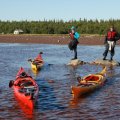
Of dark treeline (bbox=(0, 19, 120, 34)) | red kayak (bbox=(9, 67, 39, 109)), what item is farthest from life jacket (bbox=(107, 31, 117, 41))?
dark treeline (bbox=(0, 19, 120, 34))

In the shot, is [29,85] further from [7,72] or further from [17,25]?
[17,25]

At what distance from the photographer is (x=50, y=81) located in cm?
2298

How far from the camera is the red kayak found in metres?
15.4

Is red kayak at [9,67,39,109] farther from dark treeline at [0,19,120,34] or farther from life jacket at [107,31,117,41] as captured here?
dark treeline at [0,19,120,34]

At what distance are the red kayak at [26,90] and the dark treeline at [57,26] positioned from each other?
229 ft

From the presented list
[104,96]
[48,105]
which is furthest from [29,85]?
[104,96]

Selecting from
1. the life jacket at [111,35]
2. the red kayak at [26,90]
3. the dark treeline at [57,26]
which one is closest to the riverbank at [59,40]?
the dark treeline at [57,26]

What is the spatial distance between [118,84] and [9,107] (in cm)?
773

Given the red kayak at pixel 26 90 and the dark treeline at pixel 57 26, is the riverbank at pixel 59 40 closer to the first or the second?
the dark treeline at pixel 57 26

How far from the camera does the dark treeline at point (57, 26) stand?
93.7 meters

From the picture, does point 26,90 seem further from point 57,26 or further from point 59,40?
point 57,26

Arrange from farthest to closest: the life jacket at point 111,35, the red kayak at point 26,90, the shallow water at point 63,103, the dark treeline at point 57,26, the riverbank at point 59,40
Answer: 1. the dark treeline at point 57,26
2. the riverbank at point 59,40
3. the life jacket at point 111,35
4. the red kayak at point 26,90
5. the shallow water at point 63,103

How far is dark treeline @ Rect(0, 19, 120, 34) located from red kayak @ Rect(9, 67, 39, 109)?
69.7m

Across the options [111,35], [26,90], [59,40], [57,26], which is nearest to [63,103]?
[26,90]
